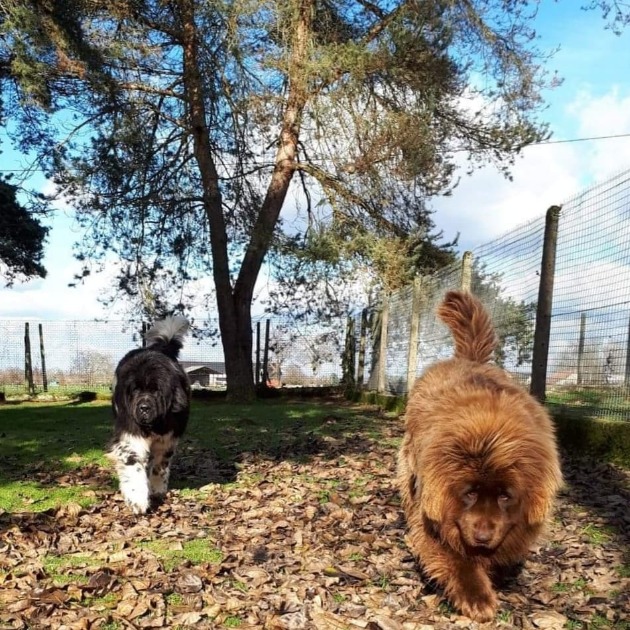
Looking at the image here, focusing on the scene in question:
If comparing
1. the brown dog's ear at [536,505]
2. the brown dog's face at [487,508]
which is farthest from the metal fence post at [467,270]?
the brown dog's face at [487,508]

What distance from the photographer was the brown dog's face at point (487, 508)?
317 cm

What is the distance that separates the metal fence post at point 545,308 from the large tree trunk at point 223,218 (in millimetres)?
6769

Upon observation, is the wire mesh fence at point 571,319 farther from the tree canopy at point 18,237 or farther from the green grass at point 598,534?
the tree canopy at point 18,237

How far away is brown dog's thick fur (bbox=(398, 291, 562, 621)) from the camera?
3.18 metres

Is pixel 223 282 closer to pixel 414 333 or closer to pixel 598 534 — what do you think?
pixel 414 333

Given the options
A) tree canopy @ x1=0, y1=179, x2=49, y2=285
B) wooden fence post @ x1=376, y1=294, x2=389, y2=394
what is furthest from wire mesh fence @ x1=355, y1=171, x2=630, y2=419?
tree canopy @ x1=0, y1=179, x2=49, y2=285

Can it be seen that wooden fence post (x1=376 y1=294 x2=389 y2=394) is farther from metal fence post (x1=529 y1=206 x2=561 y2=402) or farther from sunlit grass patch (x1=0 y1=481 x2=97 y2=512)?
sunlit grass patch (x1=0 y1=481 x2=97 y2=512)

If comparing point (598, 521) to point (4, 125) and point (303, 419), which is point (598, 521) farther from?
point (4, 125)

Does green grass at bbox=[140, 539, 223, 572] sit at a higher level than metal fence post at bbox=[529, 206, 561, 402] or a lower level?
lower

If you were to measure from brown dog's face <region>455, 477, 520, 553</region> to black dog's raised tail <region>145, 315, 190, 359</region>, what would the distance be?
13.6 feet

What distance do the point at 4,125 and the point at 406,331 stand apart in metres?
8.76

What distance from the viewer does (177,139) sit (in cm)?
1559

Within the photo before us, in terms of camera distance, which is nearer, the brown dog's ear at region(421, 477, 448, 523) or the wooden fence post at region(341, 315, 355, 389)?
the brown dog's ear at region(421, 477, 448, 523)

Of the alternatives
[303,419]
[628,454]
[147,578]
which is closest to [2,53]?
[303,419]
